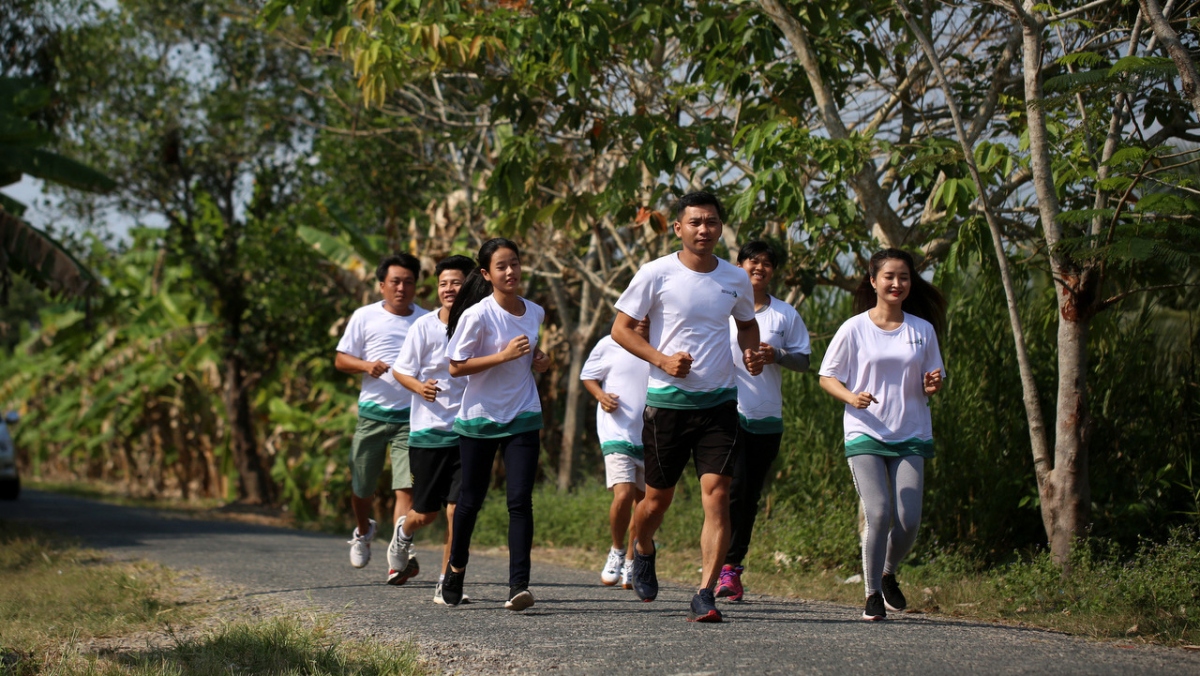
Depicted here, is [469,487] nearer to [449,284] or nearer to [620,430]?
[620,430]

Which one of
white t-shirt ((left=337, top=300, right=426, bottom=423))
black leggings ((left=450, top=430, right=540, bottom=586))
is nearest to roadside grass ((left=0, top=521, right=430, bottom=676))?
black leggings ((left=450, top=430, right=540, bottom=586))

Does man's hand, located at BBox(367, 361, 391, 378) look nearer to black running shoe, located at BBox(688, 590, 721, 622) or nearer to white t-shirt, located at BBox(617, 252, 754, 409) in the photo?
white t-shirt, located at BBox(617, 252, 754, 409)

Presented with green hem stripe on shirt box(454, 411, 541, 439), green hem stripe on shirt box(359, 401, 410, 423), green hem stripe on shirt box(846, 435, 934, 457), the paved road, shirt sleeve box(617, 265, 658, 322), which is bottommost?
the paved road

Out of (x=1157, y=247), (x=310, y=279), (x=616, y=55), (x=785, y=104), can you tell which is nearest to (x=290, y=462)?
(x=310, y=279)

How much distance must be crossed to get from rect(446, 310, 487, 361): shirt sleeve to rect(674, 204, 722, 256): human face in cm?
125

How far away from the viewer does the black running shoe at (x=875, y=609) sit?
612 cm

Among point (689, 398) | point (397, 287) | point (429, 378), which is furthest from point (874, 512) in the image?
point (397, 287)

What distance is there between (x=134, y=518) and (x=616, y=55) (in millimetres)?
8530

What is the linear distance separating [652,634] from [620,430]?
7.31 feet

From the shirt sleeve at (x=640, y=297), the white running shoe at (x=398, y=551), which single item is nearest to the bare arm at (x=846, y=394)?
the shirt sleeve at (x=640, y=297)

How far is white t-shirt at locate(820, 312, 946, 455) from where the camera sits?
6.22m

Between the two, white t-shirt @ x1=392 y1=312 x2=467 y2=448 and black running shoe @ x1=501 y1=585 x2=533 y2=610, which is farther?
white t-shirt @ x1=392 y1=312 x2=467 y2=448

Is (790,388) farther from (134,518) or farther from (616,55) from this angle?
(134,518)

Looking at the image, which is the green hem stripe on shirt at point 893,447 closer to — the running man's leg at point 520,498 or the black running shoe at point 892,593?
the black running shoe at point 892,593
